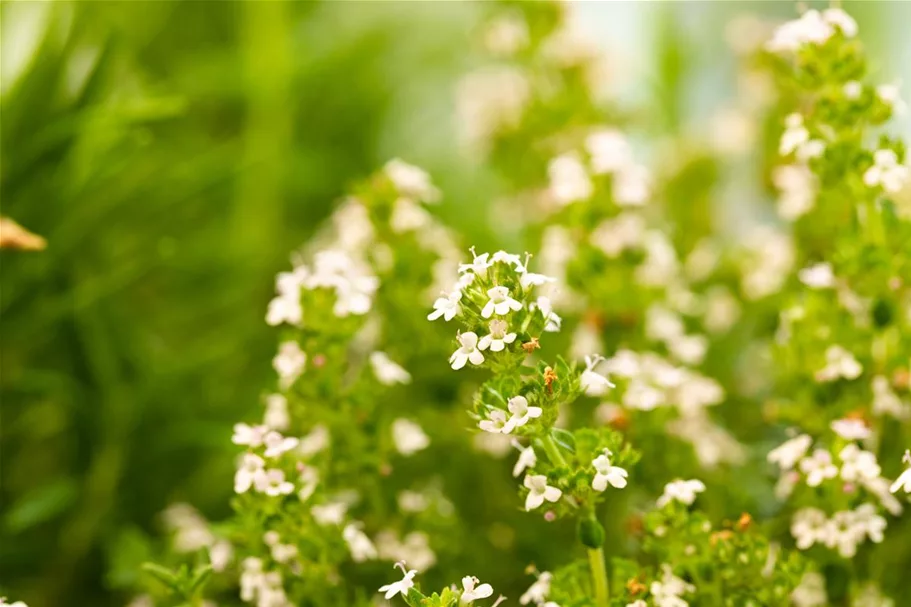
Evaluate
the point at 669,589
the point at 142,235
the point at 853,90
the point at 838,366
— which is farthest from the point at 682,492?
the point at 142,235

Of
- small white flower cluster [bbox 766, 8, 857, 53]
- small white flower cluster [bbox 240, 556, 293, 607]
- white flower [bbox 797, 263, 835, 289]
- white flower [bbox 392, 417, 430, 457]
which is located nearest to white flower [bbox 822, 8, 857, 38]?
small white flower cluster [bbox 766, 8, 857, 53]

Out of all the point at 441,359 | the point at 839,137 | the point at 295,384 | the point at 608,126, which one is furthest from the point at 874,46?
the point at 295,384

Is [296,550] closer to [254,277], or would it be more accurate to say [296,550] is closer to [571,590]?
[571,590]

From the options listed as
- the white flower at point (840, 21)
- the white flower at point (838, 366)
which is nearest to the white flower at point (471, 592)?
the white flower at point (838, 366)

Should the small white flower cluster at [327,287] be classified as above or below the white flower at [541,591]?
above

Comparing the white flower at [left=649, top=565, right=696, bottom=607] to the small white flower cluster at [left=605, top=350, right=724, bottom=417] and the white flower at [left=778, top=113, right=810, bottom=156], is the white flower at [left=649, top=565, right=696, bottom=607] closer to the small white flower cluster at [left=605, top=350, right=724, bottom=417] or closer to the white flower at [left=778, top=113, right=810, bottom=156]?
the small white flower cluster at [left=605, top=350, right=724, bottom=417]

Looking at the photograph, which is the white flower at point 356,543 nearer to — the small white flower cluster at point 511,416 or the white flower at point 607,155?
the small white flower cluster at point 511,416
